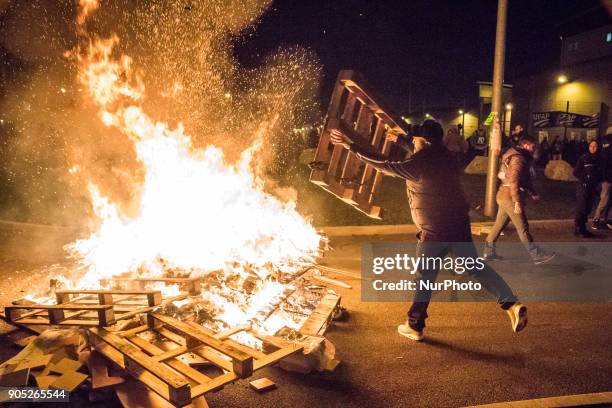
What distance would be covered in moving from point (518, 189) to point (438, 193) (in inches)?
118

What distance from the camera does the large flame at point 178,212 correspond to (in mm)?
6117

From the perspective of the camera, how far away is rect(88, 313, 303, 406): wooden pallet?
3176 millimetres

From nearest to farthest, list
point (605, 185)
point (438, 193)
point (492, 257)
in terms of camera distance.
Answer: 1. point (438, 193)
2. point (492, 257)
3. point (605, 185)

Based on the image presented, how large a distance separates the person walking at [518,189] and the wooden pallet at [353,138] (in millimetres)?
1770

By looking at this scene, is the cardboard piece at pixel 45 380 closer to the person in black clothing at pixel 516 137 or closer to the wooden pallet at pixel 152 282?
the wooden pallet at pixel 152 282

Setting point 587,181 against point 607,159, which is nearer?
point 587,181

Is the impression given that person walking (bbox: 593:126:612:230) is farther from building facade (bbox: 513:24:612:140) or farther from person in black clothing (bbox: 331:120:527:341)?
building facade (bbox: 513:24:612:140)

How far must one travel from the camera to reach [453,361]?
4.19m

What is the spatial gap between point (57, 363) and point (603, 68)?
1244 inches

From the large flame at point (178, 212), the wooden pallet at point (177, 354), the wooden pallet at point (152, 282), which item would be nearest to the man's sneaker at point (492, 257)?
the large flame at point (178, 212)

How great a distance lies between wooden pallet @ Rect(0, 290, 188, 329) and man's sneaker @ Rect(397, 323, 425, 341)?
2.40 metres

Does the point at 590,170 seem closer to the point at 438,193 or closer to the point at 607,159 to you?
the point at 607,159

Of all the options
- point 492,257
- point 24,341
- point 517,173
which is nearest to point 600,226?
point 492,257

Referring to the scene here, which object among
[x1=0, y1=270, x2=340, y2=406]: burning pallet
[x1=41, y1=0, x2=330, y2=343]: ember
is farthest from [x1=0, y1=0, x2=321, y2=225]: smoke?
[x1=0, y1=270, x2=340, y2=406]: burning pallet
